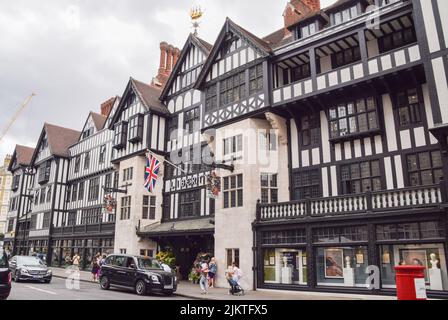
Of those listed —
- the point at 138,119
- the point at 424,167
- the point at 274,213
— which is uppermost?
the point at 138,119

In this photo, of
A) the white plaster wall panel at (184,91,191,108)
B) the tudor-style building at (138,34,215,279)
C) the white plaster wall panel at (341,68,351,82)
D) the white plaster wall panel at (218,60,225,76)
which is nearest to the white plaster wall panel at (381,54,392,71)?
the white plaster wall panel at (341,68,351,82)

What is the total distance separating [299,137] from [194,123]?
920cm

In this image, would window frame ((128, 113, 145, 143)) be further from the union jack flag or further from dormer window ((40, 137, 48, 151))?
dormer window ((40, 137, 48, 151))

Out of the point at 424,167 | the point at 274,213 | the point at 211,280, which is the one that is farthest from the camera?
the point at 211,280

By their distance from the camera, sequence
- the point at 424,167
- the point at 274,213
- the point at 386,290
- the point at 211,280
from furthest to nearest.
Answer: the point at 211,280 → the point at 274,213 → the point at 424,167 → the point at 386,290

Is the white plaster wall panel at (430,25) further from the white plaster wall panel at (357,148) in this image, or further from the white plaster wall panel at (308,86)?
the white plaster wall panel at (308,86)

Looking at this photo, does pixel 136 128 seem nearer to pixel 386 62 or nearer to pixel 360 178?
pixel 360 178

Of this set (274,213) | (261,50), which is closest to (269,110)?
(261,50)

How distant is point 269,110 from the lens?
67.2 feet

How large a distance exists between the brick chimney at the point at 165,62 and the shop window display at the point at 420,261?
27645 mm

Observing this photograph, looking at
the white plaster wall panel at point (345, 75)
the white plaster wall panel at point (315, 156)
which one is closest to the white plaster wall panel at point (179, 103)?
the white plaster wall panel at point (315, 156)

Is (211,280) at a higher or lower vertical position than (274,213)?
lower

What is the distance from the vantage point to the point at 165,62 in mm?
→ 37594

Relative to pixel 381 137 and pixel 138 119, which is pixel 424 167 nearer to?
pixel 381 137
